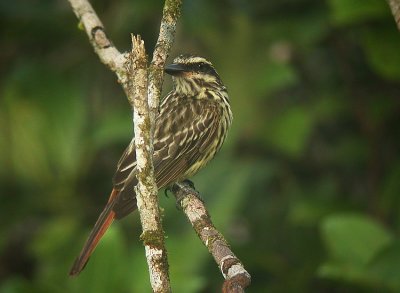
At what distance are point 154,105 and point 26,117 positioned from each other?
10.1 feet

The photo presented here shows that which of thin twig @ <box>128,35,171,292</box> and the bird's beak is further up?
the bird's beak

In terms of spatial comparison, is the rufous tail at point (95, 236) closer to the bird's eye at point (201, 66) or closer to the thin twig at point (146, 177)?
the bird's eye at point (201, 66)

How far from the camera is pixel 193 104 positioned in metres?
5.97

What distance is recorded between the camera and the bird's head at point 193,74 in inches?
226

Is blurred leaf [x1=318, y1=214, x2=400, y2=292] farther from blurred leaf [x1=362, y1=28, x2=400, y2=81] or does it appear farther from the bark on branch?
the bark on branch

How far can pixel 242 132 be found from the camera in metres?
A: 6.61

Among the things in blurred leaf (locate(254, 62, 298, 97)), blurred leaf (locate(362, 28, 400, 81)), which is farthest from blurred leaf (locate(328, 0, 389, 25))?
blurred leaf (locate(254, 62, 298, 97))

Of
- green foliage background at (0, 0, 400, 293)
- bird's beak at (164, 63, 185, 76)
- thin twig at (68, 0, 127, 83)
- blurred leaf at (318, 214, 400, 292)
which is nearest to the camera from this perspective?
thin twig at (68, 0, 127, 83)

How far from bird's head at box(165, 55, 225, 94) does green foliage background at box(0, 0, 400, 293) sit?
42 centimetres

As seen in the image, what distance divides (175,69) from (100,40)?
2.37 ft

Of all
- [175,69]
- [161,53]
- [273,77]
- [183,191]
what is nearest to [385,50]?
[273,77]

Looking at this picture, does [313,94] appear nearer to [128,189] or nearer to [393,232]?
[393,232]

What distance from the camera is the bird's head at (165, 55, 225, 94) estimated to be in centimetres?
574

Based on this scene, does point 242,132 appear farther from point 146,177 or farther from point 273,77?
point 146,177
